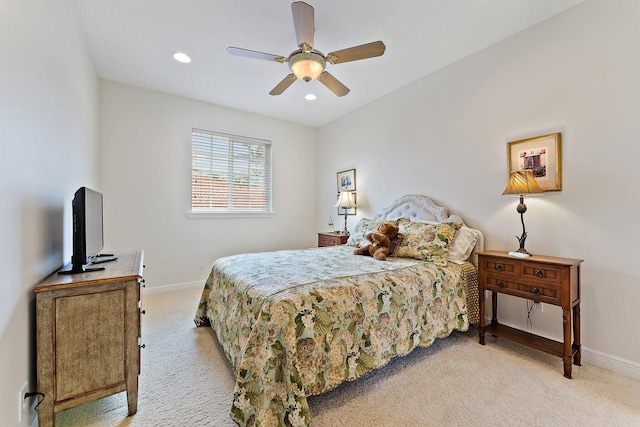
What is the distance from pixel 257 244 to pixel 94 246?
106 inches

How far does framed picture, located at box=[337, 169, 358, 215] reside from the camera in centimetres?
431

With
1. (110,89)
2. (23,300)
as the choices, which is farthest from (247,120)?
(23,300)

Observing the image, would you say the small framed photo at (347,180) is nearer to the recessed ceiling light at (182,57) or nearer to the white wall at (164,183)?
the white wall at (164,183)

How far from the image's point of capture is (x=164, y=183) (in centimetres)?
374

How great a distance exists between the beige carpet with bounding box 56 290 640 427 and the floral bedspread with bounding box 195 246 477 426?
0.16m

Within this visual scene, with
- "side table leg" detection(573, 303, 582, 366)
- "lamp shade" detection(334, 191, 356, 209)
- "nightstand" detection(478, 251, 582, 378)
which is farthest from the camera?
"lamp shade" detection(334, 191, 356, 209)

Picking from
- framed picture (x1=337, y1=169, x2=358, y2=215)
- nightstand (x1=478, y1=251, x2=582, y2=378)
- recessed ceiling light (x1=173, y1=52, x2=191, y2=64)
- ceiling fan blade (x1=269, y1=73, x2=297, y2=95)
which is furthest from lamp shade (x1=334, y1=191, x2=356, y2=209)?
recessed ceiling light (x1=173, y1=52, x2=191, y2=64)

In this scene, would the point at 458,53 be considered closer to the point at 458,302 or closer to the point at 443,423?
the point at 458,302

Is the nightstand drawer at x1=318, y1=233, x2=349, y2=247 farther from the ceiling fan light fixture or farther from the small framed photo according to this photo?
the ceiling fan light fixture

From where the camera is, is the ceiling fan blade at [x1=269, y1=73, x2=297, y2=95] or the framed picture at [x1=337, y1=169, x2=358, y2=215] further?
the framed picture at [x1=337, y1=169, x2=358, y2=215]

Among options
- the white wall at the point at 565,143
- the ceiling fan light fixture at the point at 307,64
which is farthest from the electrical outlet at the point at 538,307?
the ceiling fan light fixture at the point at 307,64

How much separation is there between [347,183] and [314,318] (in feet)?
10.4

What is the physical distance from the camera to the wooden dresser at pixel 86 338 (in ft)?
4.25

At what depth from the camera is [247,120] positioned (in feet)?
14.3
